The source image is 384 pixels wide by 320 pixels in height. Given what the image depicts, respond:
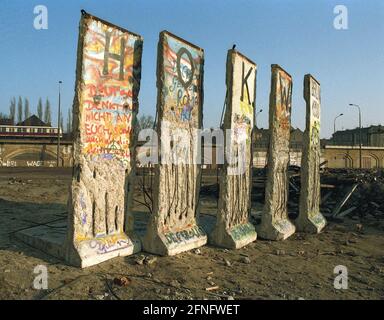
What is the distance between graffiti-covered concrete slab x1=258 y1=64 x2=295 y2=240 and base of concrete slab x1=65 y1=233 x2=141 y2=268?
3.10 meters

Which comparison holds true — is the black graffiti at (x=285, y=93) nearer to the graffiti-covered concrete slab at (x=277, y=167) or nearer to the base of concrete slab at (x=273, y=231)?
the graffiti-covered concrete slab at (x=277, y=167)

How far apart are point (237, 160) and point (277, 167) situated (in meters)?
1.33

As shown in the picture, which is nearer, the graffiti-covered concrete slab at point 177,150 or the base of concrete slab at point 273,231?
the graffiti-covered concrete slab at point 177,150

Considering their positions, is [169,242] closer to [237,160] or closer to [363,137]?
[237,160]

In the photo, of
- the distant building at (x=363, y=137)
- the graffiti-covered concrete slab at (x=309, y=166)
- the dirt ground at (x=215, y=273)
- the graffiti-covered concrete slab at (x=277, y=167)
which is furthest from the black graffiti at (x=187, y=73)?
the distant building at (x=363, y=137)

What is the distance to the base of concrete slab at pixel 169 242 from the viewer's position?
6258 millimetres

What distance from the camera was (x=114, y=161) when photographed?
236 inches

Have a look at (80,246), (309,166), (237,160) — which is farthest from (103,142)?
(309,166)

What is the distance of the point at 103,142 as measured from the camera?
5812 millimetres

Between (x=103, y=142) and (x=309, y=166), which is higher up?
(x=103, y=142)

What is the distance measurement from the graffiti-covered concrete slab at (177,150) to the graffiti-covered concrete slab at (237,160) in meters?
0.48

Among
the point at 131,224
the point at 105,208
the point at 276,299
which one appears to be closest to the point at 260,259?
the point at 276,299

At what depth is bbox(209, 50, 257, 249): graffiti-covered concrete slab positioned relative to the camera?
716 cm
